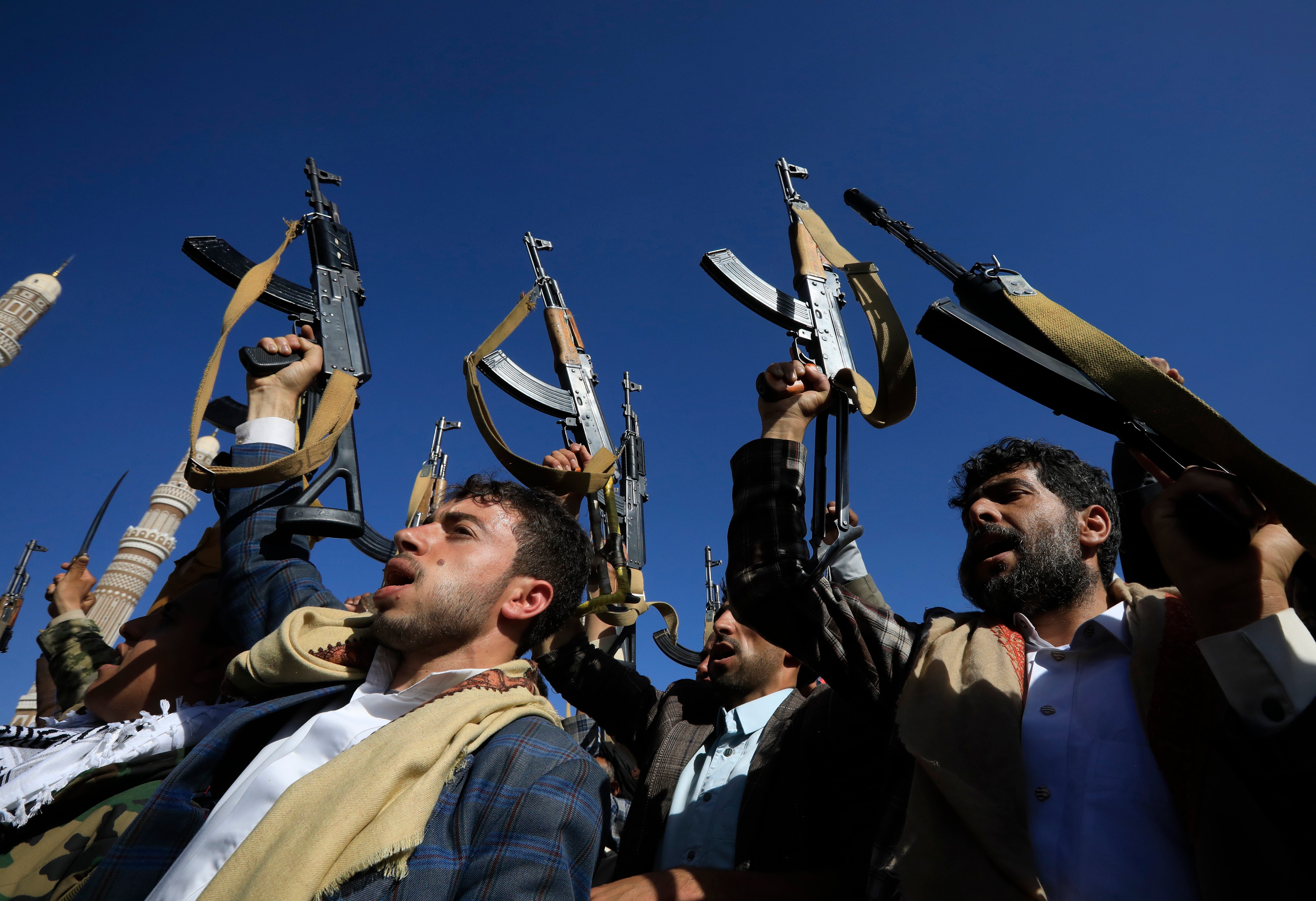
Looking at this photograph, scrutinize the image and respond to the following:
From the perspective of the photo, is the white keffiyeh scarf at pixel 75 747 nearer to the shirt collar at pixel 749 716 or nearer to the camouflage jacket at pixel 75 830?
the camouflage jacket at pixel 75 830

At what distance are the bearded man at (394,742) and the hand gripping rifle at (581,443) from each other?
43cm

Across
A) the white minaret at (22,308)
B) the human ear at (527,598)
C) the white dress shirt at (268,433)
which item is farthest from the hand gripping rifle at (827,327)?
the white minaret at (22,308)

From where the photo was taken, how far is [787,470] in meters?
2.53

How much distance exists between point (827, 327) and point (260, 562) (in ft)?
8.97

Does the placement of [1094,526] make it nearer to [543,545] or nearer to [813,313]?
[813,313]

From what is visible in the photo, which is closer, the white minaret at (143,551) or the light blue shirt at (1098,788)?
the light blue shirt at (1098,788)

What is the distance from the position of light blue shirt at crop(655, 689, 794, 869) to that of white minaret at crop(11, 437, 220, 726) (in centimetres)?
2847

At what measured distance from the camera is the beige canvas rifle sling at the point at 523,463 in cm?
369

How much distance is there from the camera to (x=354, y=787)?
1995 mm

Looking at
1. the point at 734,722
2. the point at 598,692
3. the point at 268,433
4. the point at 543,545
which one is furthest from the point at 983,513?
the point at 268,433

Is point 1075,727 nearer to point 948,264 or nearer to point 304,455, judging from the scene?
point 948,264

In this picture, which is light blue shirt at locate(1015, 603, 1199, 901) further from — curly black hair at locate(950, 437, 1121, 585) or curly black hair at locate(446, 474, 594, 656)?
curly black hair at locate(446, 474, 594, 656)

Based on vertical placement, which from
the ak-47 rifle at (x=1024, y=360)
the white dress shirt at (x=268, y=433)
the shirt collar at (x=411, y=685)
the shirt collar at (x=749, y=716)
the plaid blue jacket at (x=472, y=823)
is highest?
the ak-47 rifle at (x=1024, y=360)

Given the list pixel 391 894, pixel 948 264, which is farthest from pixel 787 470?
pixel 391 894
